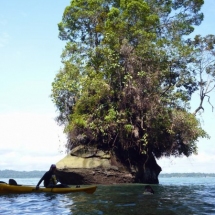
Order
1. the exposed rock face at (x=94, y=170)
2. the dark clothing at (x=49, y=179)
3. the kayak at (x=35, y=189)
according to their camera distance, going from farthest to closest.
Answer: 1. the exposed rock face at (x=94, y=170)
2. the dark clothing at (x=49, y=179)
3. the kayak at (x=35, y=189)

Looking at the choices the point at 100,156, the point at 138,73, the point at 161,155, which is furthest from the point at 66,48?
the point at 161,155

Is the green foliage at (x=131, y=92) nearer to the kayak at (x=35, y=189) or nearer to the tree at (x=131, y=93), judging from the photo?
the tree at (x=131, y=93)

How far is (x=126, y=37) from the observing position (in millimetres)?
29578

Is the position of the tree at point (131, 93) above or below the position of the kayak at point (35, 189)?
above

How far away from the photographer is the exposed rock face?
27.3 metres

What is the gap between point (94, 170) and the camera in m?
27.2

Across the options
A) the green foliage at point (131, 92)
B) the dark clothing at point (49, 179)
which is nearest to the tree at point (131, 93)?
the green foliage at point (131, 92)

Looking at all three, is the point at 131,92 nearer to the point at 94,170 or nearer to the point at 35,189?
the point at 94,170

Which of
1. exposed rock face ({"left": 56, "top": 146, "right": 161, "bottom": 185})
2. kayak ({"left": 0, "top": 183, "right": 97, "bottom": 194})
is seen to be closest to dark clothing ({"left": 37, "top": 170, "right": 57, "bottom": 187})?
kayak ({"left": 0, "top": 183, "right": 97, "bottom": 194})

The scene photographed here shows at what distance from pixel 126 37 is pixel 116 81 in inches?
156

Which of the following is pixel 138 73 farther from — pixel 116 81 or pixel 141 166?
pixel 141 166

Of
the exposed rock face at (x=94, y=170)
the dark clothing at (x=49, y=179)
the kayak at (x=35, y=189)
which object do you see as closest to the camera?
the kayak at (x=35, y=189)

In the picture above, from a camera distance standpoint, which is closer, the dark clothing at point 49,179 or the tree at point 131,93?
the dark clothing at point 49,179

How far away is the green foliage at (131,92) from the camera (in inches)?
1114
